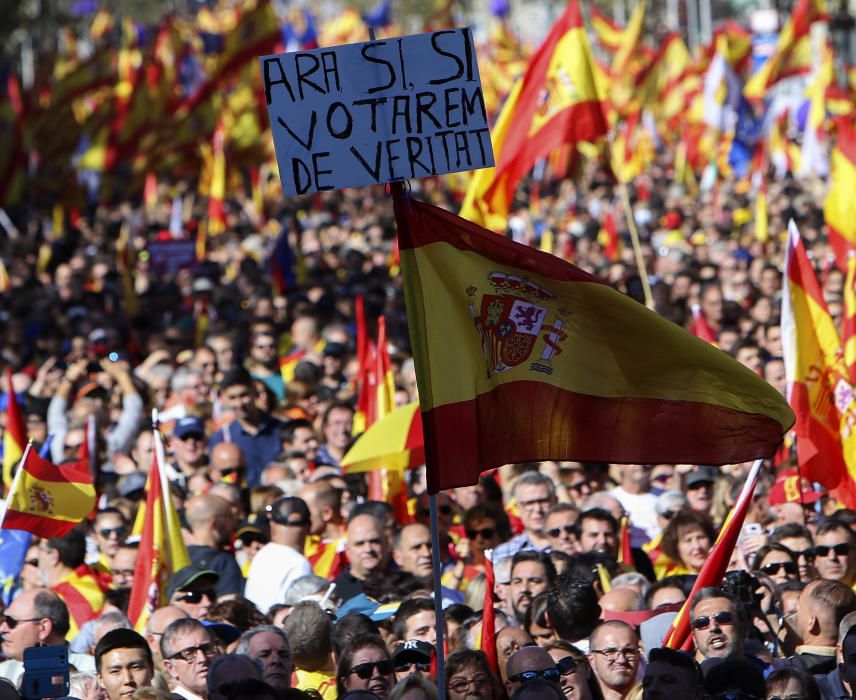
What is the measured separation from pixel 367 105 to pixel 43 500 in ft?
10.9

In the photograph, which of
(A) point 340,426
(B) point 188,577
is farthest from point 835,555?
(A) point 340,426

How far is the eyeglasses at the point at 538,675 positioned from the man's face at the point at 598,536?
2.35m

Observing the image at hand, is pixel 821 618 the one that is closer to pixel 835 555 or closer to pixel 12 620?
pixel 835 555

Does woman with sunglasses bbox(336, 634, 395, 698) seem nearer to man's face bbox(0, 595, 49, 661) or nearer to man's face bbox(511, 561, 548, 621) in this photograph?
man's face bbox(511, 561, 548, 621)

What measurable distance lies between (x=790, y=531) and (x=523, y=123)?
4725mm

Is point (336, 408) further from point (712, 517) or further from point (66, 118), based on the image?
point (66, 118)

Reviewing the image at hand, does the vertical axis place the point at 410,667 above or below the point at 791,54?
below

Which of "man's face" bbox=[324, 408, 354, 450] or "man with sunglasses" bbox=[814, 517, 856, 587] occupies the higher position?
"man's face" bbox=[324, 408, 354, 450]

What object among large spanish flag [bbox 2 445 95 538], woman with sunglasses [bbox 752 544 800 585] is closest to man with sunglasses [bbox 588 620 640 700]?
woman with sunglasses [bbox 752 544 800 585]

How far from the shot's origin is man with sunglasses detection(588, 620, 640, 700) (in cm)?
622

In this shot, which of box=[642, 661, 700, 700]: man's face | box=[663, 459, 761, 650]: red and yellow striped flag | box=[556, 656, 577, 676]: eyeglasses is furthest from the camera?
box=[663, 459, 761, 650]: red and yellow striped flag

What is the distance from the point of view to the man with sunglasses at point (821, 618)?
644 cm

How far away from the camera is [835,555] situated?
7648 millimetres

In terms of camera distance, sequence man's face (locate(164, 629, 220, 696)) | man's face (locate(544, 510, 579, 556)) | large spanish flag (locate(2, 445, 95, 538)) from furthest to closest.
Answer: man's face (locate(544, 510, 579, 556)), large spanish flag (locate(2, 445, 95, 538)), man's face (locate(164, 629, 220, 696))
